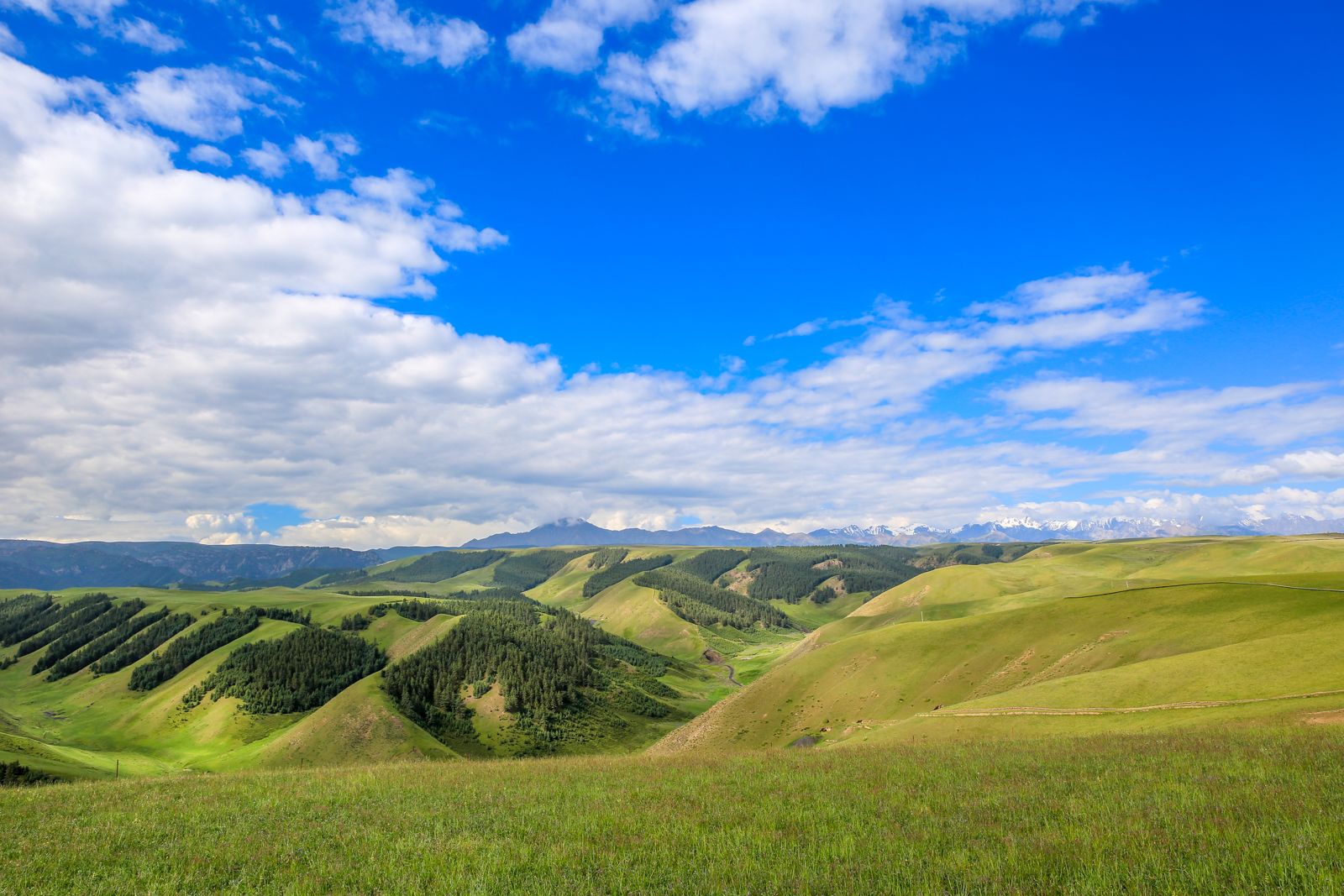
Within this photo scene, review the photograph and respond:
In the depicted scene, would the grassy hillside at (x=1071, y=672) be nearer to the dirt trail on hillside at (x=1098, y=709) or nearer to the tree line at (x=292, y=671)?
the dirt trail on hillside at (x=1098, y=709)

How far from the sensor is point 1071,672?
60.1 metres

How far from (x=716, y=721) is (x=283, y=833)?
62.9m

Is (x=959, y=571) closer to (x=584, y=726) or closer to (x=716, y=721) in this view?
(x=584, y=726)

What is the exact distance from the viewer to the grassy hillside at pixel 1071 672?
4119 centimetres

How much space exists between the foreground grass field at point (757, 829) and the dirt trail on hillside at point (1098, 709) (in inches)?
496

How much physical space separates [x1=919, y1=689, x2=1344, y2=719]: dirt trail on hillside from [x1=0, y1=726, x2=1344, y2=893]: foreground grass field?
12.6 metres

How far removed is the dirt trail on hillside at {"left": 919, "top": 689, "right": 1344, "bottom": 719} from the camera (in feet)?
122

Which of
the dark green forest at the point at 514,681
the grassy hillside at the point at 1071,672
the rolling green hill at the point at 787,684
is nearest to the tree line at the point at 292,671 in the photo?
the rolling green hill at the point at 787,684

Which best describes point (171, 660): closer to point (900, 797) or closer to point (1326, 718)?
point (900, 797)

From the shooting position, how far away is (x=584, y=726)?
136250 mm

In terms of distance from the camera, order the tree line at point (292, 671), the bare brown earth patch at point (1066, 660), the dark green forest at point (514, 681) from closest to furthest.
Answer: the bare brown earth patch at point (1066, 660) < the dark green forest at point (514, 681) < the tree line at point (292, 671)

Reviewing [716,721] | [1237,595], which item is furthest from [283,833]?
[1237,595]

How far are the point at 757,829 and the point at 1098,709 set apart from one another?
38.5m

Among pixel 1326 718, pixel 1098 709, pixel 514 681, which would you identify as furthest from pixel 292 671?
pixel 1326 718
